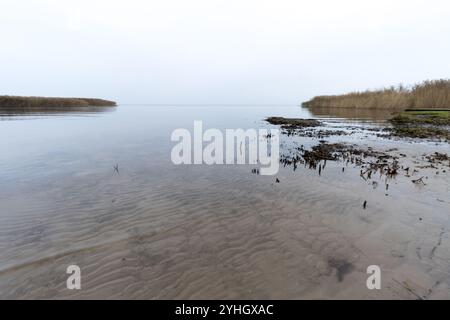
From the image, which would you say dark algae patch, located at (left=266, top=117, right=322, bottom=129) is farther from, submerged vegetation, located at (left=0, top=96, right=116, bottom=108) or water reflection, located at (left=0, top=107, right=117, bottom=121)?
submerged vegetation, located at (left=0, top=96, right=116, bottom=108)

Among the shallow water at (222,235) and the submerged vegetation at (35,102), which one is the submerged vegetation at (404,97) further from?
the submerged vegetation at (35,102)

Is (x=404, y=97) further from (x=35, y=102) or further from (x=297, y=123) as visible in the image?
(x=35, y=102)

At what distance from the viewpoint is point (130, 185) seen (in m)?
7.54

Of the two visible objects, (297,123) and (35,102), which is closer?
(297,123)

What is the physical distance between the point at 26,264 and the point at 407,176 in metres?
10.9

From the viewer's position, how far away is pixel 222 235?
4.68 metres

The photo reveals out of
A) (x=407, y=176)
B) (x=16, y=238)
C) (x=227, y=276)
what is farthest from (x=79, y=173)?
(x=407, y=176)

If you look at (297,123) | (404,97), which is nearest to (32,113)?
(297,123)

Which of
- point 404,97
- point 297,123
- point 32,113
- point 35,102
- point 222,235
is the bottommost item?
point 222,235

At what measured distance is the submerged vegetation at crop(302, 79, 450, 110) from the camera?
1506 inches

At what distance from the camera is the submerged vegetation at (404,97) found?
3825 cm

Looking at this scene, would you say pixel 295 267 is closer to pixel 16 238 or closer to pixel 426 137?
pixel 16 238

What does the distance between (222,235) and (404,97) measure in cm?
5341

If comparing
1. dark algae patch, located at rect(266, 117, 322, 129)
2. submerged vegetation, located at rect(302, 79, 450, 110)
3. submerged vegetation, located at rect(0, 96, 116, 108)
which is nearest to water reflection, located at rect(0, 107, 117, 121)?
submerged vegetation, located at rect(0, 96, 116, 108)
